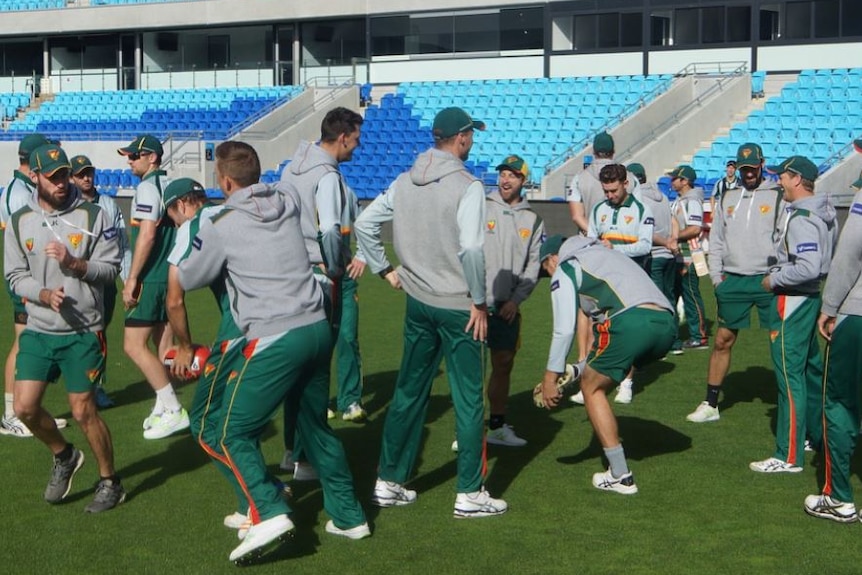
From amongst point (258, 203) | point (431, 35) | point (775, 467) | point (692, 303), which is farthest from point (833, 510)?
point (431, 35)

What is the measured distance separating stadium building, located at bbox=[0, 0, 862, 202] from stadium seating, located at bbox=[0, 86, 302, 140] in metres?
0.08

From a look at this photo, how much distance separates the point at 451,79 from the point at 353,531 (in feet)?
101

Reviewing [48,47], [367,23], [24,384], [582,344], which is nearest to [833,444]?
[582,344]

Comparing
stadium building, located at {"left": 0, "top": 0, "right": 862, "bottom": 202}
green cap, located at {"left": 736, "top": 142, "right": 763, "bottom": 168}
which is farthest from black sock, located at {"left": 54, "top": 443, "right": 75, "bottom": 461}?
stadium building, located at {"left": 0, "top": 0, "right": 862, "bottom": 202}

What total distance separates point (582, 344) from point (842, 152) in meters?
16.1

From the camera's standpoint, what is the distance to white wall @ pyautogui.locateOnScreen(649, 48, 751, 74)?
103ft

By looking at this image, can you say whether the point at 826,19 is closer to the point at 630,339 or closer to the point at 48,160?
the point at 630,339

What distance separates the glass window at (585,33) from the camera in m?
33.6

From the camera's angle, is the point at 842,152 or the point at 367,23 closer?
the point at 842,152

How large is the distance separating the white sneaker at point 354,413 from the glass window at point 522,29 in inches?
1048

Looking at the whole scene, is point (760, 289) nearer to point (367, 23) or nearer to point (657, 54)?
point (657, 54)

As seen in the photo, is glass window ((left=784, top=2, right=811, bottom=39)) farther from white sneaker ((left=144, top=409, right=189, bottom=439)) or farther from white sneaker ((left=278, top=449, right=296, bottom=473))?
white sneaker ((left=278, top=449, right=296, bottom=473))

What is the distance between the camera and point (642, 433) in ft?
28.7

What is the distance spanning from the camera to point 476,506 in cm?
669
